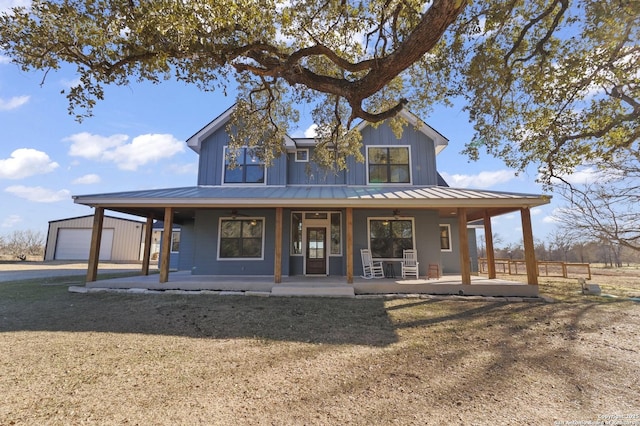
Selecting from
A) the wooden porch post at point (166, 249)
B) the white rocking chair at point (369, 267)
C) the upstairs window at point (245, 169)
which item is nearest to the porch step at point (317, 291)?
the white rocking chair at point (369, 267)

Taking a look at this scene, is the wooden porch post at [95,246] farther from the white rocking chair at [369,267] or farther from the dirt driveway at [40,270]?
the white rocking chair at [369,267]

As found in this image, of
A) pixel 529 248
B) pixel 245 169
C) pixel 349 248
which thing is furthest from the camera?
pixel 245 169

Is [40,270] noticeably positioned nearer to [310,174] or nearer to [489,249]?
[310,174]

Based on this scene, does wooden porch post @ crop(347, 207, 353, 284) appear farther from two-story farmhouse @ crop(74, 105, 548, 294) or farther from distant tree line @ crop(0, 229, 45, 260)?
distant tree line @ crop(0, 229, 45, 260)

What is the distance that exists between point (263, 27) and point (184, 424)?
269 inches

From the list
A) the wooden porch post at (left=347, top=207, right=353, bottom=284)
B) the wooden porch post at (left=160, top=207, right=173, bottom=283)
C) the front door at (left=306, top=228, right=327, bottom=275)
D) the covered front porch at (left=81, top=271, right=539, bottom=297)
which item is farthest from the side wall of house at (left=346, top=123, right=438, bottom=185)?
the wooden porch post at (left=160, top=207, right=173, bottom=283)

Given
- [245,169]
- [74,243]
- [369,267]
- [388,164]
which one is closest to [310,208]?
[369,267]

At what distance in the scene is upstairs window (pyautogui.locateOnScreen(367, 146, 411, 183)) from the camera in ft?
38.2

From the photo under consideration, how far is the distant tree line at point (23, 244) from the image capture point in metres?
32.9

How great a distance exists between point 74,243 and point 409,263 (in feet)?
94.4

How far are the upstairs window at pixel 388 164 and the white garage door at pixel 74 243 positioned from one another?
24543mm

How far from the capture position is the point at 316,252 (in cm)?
→ 1102

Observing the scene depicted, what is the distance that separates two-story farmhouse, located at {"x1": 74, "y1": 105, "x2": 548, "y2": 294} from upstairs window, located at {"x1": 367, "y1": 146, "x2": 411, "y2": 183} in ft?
0.12

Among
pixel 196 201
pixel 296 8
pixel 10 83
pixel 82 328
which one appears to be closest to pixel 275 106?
pixel 296 8
